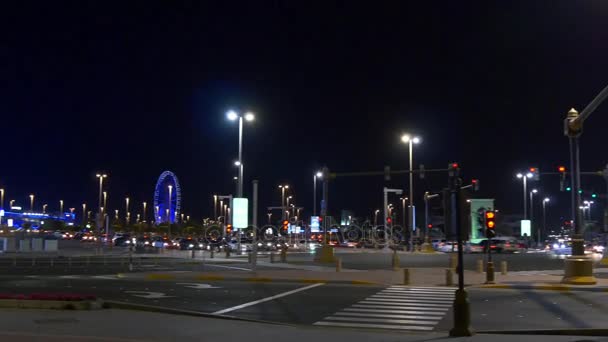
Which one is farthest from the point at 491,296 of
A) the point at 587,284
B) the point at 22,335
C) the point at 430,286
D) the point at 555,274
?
the point at 22,335

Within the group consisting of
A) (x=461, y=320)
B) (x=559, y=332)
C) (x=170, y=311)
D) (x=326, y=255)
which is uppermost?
(x=461, y=320)

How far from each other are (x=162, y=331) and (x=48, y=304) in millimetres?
4584

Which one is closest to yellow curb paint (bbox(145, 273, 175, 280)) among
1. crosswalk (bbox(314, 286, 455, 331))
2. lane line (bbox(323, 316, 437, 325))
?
crosswalk (bbox(314, 286, 455, 331))

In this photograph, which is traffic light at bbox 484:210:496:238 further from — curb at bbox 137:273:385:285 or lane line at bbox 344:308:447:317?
lane line at bbox 344:308:447:317

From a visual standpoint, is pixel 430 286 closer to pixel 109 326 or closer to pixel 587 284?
pixel 587 284

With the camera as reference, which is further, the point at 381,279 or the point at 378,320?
the point at 381,279

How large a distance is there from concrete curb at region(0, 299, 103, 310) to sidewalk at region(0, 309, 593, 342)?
62 cm

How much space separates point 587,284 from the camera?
995 inches

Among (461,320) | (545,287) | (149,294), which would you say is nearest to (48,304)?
(149,294)

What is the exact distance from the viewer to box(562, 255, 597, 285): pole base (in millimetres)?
25469

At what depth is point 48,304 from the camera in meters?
15.9

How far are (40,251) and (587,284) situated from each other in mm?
50536

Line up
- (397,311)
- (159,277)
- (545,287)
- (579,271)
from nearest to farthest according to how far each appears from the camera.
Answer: (397,311)
(545,287)
(579,271)
(159,277)

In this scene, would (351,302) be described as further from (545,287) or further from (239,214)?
(239,214)
